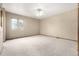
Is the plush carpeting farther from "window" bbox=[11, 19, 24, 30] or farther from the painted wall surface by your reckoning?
"window" bbox=[11, 19, 24, 30]

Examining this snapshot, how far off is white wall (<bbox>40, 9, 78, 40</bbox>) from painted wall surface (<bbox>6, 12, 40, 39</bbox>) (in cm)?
125

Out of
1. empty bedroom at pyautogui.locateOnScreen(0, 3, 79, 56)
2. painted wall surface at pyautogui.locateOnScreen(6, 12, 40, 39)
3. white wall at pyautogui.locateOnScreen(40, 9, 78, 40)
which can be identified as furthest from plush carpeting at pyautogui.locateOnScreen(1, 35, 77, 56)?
painted wall surface at pyautogui.locateOnScreen(6, 12, 40, 39)

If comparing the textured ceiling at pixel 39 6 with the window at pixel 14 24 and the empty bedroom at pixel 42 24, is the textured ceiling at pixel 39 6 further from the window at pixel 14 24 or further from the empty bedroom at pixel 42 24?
the window at pixel 14 24

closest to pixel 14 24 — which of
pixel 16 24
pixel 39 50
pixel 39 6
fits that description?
pixel 16 24

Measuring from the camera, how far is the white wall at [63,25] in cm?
476

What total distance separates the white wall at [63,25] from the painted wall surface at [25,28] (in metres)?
1.25

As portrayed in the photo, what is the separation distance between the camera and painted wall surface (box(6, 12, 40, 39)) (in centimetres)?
533

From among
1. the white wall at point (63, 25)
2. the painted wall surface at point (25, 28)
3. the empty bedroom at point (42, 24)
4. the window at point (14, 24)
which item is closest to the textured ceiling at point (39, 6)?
the empty bedroom at point (42, 24)

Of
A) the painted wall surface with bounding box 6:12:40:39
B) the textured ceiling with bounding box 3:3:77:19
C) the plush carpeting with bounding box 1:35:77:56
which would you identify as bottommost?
the plush carpeting with bounding box 1:35:77:56

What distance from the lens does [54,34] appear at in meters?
6.65

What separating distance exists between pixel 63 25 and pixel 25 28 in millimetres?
3925

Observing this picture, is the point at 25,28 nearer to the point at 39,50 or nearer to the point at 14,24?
the point at 14,24

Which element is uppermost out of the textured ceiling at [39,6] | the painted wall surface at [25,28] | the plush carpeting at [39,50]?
the textured ceiling at [39,6]

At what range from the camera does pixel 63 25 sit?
5.63 metres
